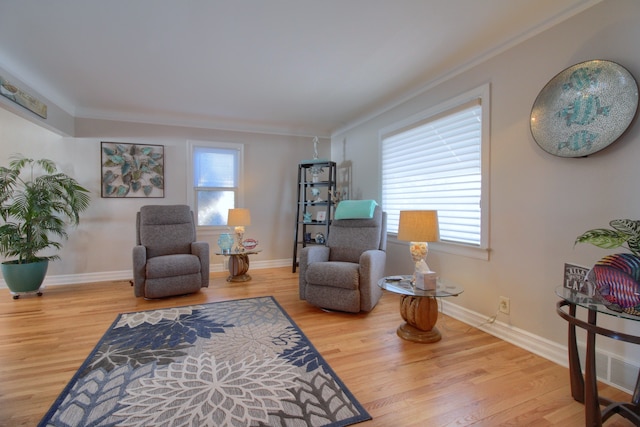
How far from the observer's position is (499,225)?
233cm

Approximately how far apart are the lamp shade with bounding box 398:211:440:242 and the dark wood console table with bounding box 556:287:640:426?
0.81 meters

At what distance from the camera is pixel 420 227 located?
2205 mm

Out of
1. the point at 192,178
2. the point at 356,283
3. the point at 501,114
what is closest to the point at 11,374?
the point at 356,283

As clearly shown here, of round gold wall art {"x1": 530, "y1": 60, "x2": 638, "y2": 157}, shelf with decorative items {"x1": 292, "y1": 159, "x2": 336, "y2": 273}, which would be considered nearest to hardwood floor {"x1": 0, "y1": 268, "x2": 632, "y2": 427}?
round gold wall art {"x1": 530, "y1": 60, "x2": 638, "y2": 157}

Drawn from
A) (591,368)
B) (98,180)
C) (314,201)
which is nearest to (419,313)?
(591,368)

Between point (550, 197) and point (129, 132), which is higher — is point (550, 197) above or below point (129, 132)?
below

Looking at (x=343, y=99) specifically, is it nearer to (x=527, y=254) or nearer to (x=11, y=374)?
(x=527, y=254)

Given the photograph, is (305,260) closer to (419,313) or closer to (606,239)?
(419,313)

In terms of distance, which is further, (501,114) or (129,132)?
(129,132)

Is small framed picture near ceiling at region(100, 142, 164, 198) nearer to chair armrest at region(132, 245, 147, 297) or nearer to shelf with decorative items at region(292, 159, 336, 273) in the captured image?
chair armrest at region(132, 245, 147, 297)

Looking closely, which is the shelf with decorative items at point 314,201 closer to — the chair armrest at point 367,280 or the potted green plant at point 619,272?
the chair armrest at point 367,280

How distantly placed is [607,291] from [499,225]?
1.10 meters

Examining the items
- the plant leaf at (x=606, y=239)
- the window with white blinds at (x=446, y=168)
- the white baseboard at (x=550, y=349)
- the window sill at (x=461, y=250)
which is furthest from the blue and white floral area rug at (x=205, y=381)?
the window with white blinds at (x=446, y=168)

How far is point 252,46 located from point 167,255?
254 cm
